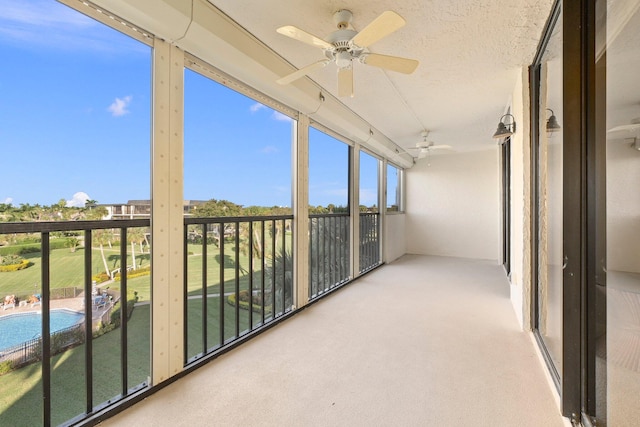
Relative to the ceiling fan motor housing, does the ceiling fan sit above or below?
below

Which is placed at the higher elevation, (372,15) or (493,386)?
(372,15)

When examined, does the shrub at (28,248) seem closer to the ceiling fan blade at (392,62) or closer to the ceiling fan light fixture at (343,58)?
the ceiling fan light fixture at (343,58)

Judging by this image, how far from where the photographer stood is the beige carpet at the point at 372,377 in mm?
1543

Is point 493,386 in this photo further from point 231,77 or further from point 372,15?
point 231,77

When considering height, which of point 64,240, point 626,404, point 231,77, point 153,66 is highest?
point 231,77

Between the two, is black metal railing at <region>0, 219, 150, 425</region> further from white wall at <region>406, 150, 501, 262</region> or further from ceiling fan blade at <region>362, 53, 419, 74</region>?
white wall at <region>406, 150, 501, 262</region>

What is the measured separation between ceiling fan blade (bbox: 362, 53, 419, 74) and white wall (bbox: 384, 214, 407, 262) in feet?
13.5

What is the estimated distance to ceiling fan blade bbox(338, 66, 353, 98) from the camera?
6.91 ft

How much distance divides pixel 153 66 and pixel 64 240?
1.11 meters

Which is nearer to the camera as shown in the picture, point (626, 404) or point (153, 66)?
point (626, 404)

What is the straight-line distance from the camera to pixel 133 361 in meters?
1.82

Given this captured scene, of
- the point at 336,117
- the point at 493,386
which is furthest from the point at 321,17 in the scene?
the point at 493,386

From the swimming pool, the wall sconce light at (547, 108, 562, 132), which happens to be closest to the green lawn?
the swimming pool

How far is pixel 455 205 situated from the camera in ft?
22.2
